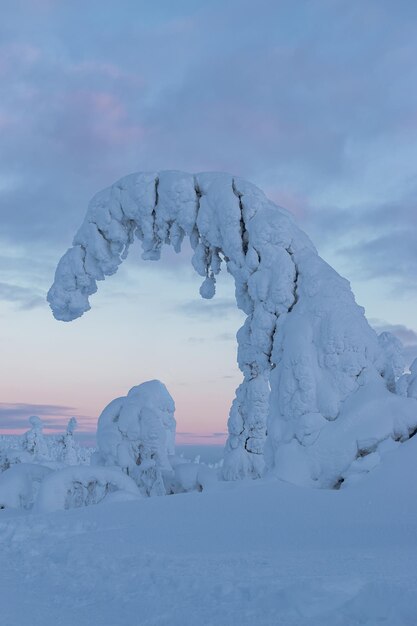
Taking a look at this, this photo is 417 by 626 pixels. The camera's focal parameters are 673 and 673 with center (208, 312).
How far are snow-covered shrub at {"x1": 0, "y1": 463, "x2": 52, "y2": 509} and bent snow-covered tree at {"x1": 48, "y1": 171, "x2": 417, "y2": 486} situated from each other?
290cm

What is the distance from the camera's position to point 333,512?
6.16 m

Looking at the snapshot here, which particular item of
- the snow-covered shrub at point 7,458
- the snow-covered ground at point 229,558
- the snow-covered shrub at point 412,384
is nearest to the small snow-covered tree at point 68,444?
the snow-covered shrub at point 7,458

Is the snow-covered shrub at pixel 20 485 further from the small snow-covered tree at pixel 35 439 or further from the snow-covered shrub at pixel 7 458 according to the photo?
the small snow-covered tree at pixel 35 439

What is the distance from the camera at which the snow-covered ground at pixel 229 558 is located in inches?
138

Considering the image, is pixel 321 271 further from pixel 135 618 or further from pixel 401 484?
pixel 135 618

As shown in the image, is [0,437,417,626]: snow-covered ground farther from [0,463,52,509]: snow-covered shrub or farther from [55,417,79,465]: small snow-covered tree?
[55,417,79,465]: small snow-covered tree

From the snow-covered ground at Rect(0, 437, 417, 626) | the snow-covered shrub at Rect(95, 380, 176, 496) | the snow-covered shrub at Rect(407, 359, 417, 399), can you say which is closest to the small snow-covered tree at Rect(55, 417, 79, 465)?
the snow-covered shrub at Rect(95, 380, 176, 496)

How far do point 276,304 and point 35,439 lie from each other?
16.1 meters

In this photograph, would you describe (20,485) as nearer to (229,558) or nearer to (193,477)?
(193,477)

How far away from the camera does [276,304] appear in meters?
9.92

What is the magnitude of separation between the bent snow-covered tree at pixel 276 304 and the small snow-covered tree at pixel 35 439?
40.2 ft

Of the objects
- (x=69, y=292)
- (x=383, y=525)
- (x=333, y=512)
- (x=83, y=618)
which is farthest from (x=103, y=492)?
(x=83, y=618)

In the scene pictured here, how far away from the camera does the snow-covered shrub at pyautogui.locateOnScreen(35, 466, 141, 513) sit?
9648mm

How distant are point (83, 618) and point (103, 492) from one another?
6.98 metres
